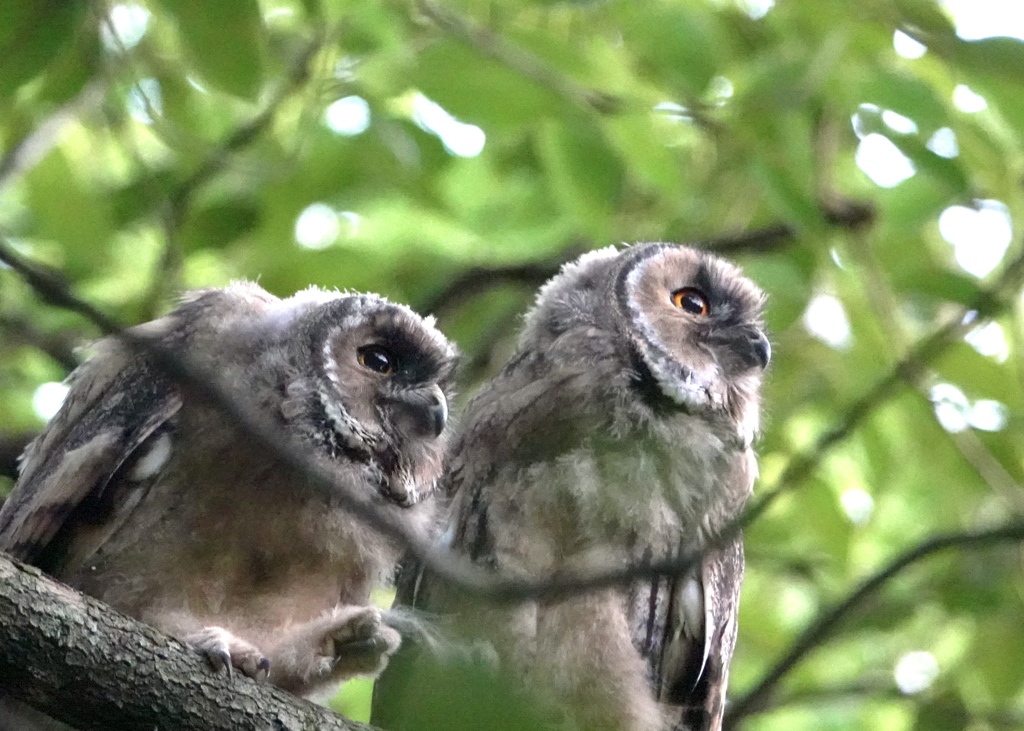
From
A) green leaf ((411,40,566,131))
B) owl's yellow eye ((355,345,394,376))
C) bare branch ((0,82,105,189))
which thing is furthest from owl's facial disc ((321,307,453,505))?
bare branch ((0,82,105,189))

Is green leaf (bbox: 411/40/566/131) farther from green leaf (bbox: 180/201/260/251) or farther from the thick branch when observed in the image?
the thick branch

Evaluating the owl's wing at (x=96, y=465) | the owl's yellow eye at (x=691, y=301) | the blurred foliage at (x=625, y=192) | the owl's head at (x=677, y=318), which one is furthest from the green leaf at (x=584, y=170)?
the owl's wing at (x=96, y=465)

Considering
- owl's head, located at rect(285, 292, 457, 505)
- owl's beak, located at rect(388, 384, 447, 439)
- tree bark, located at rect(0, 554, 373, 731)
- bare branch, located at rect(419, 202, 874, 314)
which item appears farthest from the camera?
bare branch, located at rect(419, 202, 874, 314)

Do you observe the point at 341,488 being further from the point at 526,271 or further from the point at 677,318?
the point at 526,271

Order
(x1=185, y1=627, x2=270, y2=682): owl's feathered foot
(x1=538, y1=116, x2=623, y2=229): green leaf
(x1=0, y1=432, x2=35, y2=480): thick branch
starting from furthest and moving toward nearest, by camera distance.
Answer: (x1=0, y1=432, x2=35, y2=480): thick branch
(x1=538, y1=116, x2=623, y2=229): green leaf
(x1=185, y1=627, x2=270, y2=682): owl's feathered foot

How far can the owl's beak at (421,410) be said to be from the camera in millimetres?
3246

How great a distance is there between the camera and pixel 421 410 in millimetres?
3248

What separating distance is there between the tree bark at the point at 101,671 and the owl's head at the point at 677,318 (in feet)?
5.49

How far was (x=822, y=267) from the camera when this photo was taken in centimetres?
418

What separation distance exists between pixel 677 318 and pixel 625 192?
1483 millimetres

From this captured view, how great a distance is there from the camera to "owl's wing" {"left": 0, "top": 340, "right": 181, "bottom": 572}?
9.55 feet

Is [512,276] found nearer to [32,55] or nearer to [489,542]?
[489,542]

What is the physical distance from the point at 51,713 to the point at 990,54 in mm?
2352

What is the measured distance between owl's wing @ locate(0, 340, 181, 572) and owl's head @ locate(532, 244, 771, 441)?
1.29m
